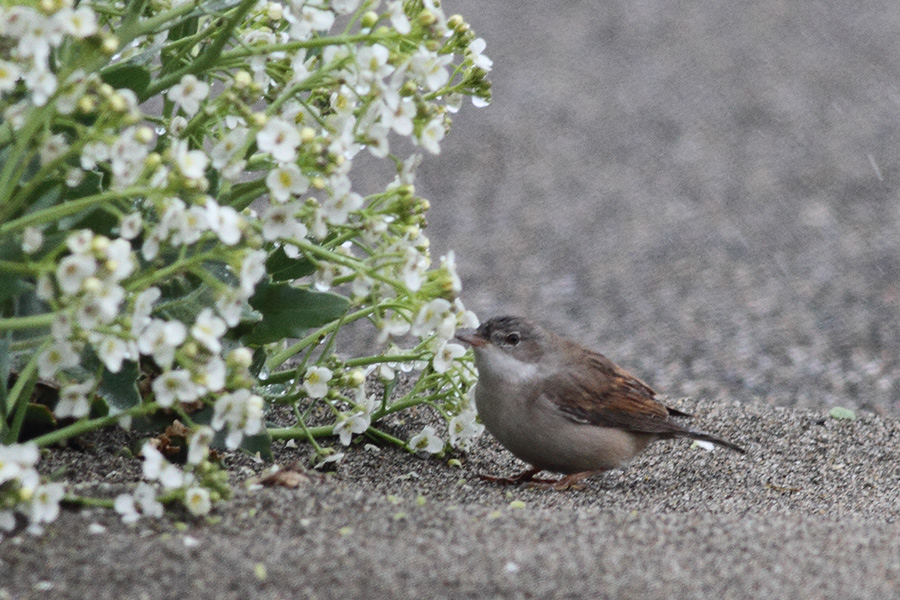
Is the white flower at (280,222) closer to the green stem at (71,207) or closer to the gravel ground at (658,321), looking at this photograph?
the green stem at (71,207)

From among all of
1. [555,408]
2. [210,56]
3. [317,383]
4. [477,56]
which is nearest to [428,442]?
[555,408]

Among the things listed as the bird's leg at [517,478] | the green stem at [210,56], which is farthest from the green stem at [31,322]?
the bird's leg at [517,478]

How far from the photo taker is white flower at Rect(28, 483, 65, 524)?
2.70 metres

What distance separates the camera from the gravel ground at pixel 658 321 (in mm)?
2818

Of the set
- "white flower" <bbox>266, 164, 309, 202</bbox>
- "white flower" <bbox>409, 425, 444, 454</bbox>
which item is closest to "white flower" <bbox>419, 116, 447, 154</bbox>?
"white flower" <bbox>266, 164, 309, 202</bbox>

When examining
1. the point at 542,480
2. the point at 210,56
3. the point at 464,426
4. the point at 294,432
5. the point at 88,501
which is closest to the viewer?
the point at 88,501

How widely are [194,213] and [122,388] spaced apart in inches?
31.7

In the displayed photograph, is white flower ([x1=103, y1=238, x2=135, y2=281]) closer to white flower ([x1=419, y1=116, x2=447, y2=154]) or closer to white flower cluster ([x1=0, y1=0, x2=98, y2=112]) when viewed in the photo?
white flower cluster ([x1=0, y1=0, x2=98, y2=112])

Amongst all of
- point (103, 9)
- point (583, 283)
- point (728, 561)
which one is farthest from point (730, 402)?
point (103, 9)

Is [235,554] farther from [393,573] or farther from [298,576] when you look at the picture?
[393,573]

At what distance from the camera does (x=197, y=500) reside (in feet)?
9.50

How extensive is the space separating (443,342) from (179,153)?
1.25 m

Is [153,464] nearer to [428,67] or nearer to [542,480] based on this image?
[428,67]

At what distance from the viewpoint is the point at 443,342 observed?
3.65 m
